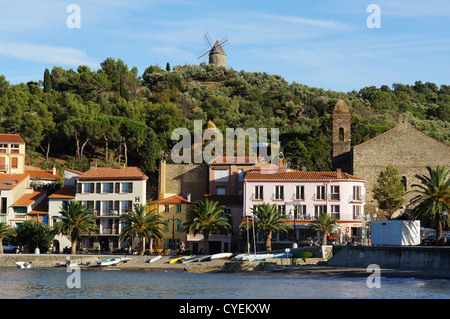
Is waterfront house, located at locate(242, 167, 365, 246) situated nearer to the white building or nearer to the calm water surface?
the white building

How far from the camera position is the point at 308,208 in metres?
84.8

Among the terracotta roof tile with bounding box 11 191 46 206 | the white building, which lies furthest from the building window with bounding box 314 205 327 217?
the terracotta roof tile with bounding box 11 191 46 206

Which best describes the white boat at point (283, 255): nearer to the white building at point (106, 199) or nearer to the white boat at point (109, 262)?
the white boat at point (109, 262)

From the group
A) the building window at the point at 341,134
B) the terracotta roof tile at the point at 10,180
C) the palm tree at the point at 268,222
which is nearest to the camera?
the palm tree at the point at 268,222

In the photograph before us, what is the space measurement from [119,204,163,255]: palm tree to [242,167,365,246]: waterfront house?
1020 cm

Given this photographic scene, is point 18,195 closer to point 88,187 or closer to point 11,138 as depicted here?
point 88,187

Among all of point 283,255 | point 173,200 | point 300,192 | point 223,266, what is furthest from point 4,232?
point 300,192

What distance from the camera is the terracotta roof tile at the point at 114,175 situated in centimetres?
9006

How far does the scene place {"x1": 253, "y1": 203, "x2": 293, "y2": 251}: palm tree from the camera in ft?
258

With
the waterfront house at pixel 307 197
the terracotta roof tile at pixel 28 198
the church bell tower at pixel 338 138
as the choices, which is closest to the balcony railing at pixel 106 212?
the terracotta roof tile at pixel 28 198

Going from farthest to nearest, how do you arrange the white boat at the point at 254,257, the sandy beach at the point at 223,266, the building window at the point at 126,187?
the building window at the point at 126,187
the white boat at the point at 254,257
the sandy beach at the point at 223,266

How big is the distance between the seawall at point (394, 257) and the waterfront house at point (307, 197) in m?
13.9

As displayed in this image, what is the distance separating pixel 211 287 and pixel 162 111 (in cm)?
7016
